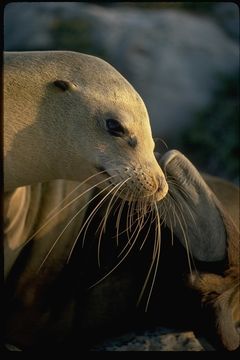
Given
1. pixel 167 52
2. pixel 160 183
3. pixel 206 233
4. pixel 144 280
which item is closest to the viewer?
pixel 160 183

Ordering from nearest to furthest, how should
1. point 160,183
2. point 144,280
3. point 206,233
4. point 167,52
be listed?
point 160,183
point 206,233
point 144,280
point 167,52

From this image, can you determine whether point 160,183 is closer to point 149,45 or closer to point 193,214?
point 193,214

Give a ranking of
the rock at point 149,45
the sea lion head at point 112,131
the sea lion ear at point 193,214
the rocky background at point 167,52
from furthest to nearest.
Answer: the rock at point 149,45
the rocky background at point 167,52
the sea lion ear at point 193,214
the sea lion head at point 112,131

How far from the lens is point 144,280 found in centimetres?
308

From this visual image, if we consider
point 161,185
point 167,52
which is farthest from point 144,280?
point 167,52

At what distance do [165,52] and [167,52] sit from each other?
0.02 metres

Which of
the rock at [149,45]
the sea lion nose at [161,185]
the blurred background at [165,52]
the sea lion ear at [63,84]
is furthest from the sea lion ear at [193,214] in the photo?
the rock at [149,45]

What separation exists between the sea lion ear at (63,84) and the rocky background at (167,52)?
3.93m

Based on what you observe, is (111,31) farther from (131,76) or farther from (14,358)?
(14,358)

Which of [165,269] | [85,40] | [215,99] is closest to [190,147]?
[215,99]

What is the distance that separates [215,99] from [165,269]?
14.9 feet

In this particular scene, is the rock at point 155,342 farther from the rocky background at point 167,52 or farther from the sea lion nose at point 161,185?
the rocky background at point 167,52

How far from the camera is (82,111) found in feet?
9.06

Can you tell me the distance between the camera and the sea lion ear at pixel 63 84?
9.10ft
